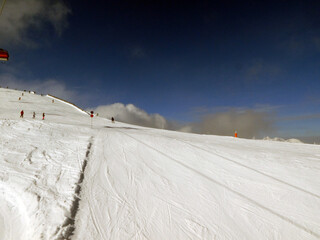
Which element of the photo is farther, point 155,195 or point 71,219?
point 155,195

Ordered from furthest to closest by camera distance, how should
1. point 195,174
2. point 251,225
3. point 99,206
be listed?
point 195,174
point 99,206
point 251,225

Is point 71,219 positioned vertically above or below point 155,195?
below

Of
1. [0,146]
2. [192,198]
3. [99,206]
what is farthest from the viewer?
[0,146]

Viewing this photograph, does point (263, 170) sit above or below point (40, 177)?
above

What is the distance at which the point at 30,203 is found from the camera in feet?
13.5

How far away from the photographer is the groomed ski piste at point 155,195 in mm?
3475

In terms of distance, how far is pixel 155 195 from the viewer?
15.1 feet

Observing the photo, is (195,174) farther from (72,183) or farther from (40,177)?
(40,177)

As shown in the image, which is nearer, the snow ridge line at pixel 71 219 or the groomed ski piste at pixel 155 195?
the snow ridge line at pixel 71 219

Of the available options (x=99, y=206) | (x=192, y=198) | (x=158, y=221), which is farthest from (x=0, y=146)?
(x=192, y=198)

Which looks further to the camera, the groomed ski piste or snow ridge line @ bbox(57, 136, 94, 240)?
the groomed ski piste

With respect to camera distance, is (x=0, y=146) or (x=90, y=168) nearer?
(x=90, y=168)

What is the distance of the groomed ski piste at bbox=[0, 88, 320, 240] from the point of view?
137 inches

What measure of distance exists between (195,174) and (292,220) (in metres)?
2.73
